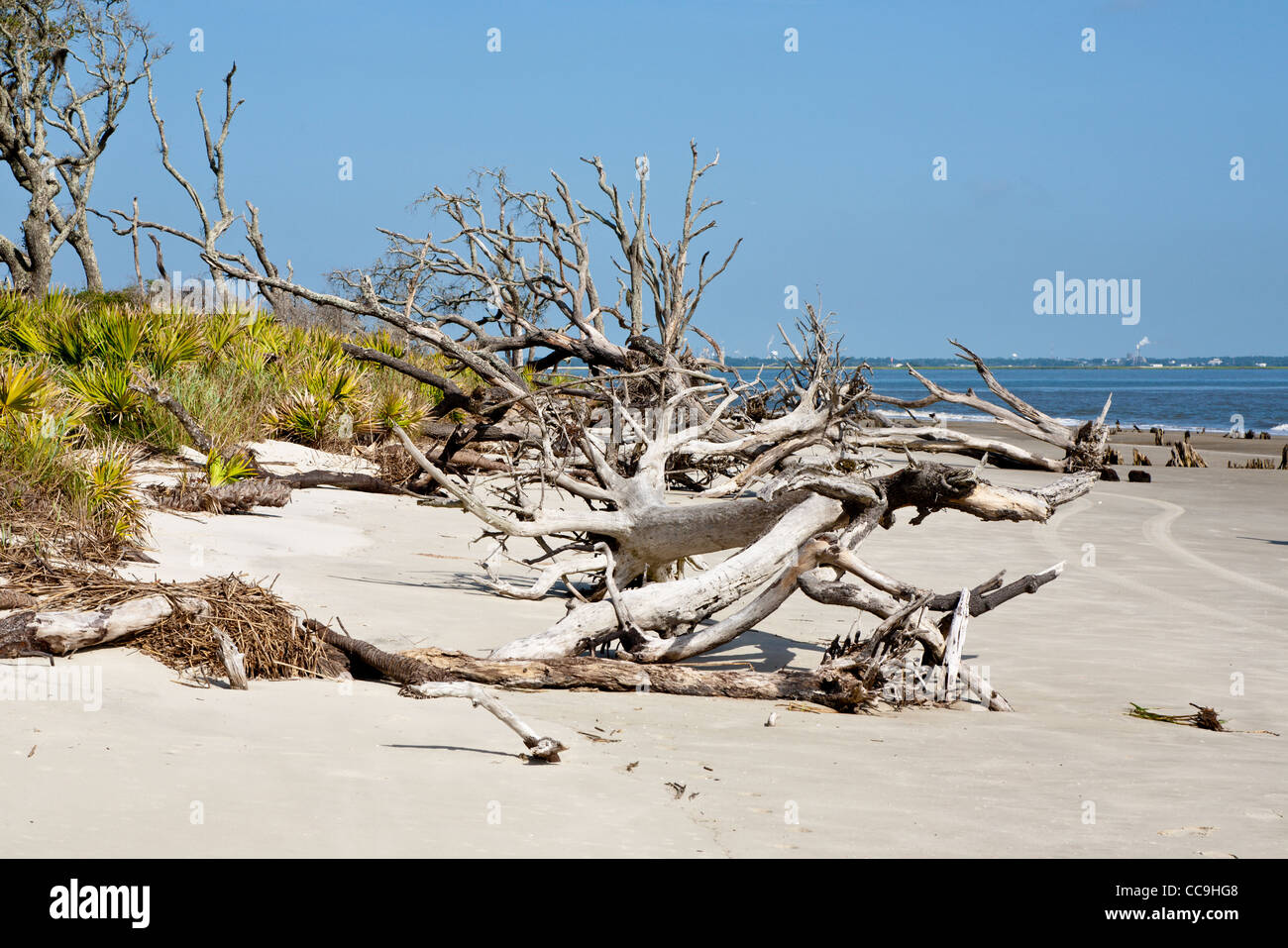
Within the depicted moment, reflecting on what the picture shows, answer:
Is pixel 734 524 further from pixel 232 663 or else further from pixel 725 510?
pixel 232 663

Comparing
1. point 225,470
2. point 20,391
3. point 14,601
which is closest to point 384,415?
point 225,470

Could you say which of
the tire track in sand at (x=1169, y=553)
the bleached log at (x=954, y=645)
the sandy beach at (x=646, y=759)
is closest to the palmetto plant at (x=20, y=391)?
the sandy beach at (x=646, y=759)

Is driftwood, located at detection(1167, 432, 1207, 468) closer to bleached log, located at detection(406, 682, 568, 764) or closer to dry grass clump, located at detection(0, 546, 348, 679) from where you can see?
dry grass clump, located at detection(0, 546, 348, 679)

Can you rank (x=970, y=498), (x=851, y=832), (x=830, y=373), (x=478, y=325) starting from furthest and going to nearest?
(x=478, y=325)
(x=830, y=373)
(x=970, y=498)
(x=851, y=832)

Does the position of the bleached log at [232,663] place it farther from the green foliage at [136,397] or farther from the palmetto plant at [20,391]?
the palmetto plant at [20,391]

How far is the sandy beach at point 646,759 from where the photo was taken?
3240 millimetres

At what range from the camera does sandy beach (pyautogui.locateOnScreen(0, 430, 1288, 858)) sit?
3.24 m

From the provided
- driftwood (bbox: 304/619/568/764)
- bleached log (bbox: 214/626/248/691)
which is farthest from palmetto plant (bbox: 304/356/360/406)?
bleached log (bbox: 214/626/248/691)

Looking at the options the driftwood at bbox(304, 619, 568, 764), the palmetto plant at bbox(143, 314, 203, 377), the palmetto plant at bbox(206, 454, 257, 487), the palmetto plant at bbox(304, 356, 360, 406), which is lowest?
the driftwood at bbox(304, 619, 568, 764)

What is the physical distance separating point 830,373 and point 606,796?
22.1ft

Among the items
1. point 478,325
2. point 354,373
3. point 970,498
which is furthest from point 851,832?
point 354,373

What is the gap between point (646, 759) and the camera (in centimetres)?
427

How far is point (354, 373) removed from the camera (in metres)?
14.9
